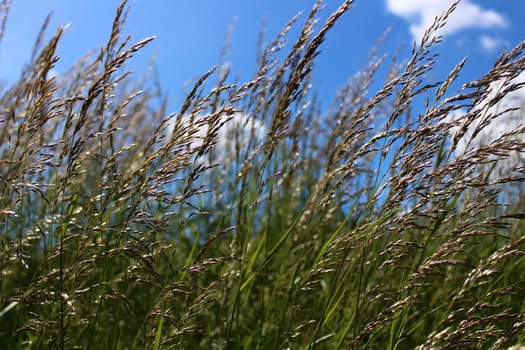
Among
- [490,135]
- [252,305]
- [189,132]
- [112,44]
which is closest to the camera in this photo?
[189,132]

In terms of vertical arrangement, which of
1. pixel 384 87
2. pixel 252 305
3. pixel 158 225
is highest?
pixel 384 87

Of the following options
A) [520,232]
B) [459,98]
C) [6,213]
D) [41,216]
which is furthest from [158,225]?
[520,232]

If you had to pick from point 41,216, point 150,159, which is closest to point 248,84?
point 150,159

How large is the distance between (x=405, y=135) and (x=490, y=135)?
11.9 feet

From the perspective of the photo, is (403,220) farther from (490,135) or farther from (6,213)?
(490,135)

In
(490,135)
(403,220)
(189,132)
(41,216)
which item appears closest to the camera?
(403,220)

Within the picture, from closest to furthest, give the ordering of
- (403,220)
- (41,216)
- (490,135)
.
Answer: (403,220) → (41,216) → (490,135)

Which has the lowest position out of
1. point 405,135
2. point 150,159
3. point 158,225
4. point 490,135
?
point 158,225

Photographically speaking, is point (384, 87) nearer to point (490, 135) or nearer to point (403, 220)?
point (403, 220)

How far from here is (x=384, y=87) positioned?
2.10 m

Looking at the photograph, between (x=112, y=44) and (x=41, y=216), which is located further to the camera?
(x=41, y=216)

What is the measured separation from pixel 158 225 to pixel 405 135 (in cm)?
86

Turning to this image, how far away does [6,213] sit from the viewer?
6.14 ft

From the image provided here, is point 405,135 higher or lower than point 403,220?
higher
